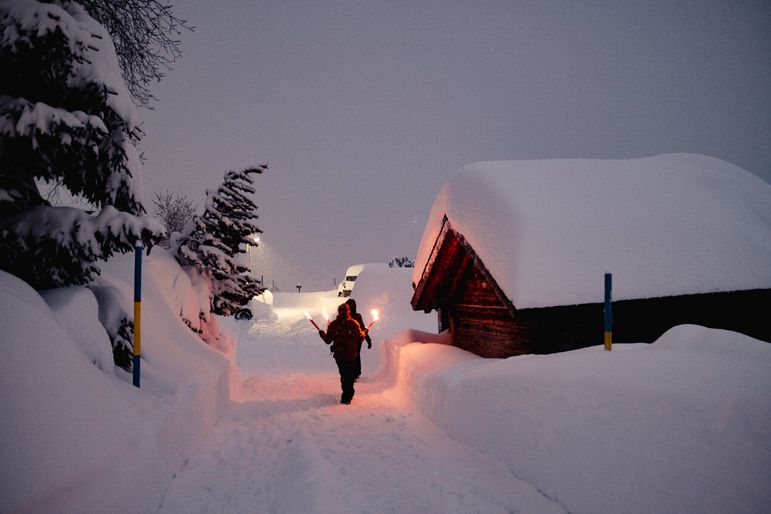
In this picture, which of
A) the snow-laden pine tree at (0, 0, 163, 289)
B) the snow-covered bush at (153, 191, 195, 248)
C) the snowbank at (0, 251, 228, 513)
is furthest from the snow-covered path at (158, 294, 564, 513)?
the snow-covered bush at (153, 191, 195, 248)

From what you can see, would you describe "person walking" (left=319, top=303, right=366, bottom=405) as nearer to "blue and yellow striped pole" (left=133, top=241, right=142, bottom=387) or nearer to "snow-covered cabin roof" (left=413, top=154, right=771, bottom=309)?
"snow-covered cabin roof" (left=413, top=154, right=771, bottom=309)

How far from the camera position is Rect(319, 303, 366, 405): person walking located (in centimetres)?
799

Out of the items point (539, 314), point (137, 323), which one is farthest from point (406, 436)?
point (137, 323)

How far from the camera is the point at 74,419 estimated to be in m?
2.60

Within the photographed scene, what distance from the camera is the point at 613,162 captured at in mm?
9344

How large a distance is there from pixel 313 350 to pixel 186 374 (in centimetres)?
1125

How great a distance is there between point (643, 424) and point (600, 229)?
4.83 metres

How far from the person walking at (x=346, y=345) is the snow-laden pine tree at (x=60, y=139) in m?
4.69

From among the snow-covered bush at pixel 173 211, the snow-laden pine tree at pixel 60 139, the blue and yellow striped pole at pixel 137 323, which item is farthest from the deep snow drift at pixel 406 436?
the snow-covered bush at pixel 173 211

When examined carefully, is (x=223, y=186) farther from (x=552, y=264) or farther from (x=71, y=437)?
(x=71, y=437)

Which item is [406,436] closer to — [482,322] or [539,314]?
[539,314]

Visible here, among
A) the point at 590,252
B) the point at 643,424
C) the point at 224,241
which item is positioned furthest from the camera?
the point at 224,241

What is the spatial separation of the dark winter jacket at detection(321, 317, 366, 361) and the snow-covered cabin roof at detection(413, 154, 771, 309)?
189 centimetres

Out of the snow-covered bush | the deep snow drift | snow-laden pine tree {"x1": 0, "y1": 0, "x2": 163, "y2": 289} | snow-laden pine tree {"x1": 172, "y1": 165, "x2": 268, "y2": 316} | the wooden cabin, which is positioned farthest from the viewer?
the snow-covered bush
